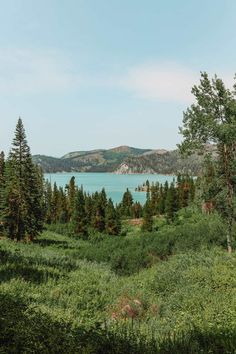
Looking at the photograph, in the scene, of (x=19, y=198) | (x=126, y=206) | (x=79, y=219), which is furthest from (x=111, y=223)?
(x=126, y=206)

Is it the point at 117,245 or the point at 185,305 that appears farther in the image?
the point at 117,245

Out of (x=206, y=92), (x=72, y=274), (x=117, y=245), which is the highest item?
(x=206, y=92)

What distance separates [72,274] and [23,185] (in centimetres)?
2865

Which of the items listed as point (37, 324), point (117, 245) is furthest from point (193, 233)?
point (37, 324)

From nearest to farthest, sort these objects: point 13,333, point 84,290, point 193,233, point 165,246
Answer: point 13,333
point 84,290
point 165,246
point 193,233

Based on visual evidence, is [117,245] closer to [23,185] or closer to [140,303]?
[23,185]

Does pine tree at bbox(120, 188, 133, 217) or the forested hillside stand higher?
the forested hillside

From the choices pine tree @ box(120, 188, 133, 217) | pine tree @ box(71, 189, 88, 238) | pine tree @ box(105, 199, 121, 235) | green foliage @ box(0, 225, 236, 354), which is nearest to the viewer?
green foliage @ box(0, 225, 236, 354)

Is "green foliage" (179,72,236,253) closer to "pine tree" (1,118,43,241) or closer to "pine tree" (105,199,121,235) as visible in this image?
"pine tree" (1,118,43,241)

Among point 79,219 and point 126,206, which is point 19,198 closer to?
point 79,219

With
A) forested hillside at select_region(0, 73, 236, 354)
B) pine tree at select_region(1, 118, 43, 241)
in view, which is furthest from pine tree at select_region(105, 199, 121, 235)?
forested hillside at select_region(0, 73, 236, 354)

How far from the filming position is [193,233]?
36.4 m

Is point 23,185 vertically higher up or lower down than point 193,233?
higher up

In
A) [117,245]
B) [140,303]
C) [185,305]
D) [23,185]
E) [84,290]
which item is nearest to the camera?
[185,305]
